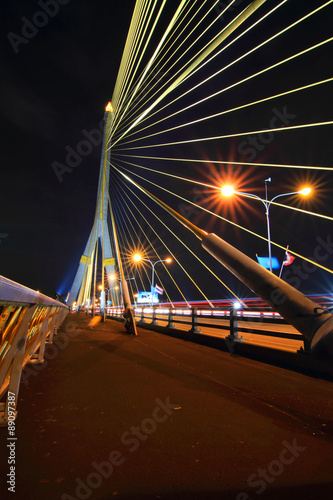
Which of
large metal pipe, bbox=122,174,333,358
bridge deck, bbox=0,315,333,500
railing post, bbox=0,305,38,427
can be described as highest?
large metal pipe, bbox=122,174,333,358

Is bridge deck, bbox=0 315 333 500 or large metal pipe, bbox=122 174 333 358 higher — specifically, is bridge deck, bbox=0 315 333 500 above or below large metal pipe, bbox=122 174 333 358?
below

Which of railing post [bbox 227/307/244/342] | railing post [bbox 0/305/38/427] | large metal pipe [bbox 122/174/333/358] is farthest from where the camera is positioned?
railing post [bbox 227/307/244/342]

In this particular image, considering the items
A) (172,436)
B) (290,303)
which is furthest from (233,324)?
(290,303)

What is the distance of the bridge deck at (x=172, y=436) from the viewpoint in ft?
7.07

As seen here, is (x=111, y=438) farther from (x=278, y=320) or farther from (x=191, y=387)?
(x=278, y=320)

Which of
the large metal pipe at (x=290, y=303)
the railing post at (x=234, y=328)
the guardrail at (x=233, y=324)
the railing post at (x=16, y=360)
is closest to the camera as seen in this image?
the large metal pipe at (x=290, y=303)

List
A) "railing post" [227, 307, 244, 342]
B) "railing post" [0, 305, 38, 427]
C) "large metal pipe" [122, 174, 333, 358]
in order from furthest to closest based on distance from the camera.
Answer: "railing post" [227, 307, 244, 342]
"railing post" [0, 305, 38, 427]
"large metal pipe" [122, 174, 333, 358]

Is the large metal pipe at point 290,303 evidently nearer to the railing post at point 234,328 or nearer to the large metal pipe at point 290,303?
the large metal pipe at point 290,303

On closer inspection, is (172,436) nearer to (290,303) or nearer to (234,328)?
(290,303)

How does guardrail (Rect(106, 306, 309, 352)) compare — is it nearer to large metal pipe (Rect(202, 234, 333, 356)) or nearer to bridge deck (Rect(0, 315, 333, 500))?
bridge deck (Rect(0, 315, 333, 500))

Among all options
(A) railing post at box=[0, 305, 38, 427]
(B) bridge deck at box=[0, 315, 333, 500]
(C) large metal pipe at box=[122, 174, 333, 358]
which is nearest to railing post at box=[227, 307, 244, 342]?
(B) bridge deck at box=[0, 315, 333, 500]

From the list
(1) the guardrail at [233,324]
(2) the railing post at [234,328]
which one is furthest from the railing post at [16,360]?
(2) the railing post at [234,328]

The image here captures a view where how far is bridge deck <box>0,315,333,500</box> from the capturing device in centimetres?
215

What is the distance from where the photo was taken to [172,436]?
9.70 feet
